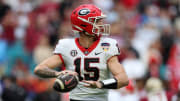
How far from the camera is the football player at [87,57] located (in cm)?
544

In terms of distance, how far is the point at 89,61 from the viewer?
547 centimetres

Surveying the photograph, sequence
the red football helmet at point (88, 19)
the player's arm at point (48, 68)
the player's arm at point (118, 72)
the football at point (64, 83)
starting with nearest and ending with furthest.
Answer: the football at point (64, 83) < the player's arm at point (118, 72) < the player's arm at point (48, 68) < the red football helmet at point (88, 19)

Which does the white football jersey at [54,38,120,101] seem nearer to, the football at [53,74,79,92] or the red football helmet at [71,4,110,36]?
the red football helmet at [71,4,110,36]

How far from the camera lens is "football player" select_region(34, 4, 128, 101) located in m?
5.44

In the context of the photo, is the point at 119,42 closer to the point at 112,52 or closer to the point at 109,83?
the point at 112,52

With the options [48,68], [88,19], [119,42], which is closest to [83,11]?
[88,19]

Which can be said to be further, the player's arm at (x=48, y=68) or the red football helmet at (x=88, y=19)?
the red football helmet at (x=88, y=19)

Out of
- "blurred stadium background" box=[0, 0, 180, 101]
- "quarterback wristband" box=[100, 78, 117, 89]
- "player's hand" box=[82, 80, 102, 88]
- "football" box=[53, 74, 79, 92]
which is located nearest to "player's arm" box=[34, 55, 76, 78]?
"football" box=[53, 74, 79, 92]

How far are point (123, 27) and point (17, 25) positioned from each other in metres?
2.86

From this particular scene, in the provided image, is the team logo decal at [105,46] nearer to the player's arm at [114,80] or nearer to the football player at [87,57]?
the football player at [87,57]

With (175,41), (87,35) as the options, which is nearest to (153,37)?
(175,41)

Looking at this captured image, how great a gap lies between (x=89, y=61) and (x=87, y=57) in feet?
0.18

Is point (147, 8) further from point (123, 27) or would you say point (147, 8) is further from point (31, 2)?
point (31, 2)

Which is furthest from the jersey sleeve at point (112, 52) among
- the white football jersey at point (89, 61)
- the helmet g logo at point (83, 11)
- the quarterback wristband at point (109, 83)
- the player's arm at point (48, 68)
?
the player's arm at point (48, 68)
